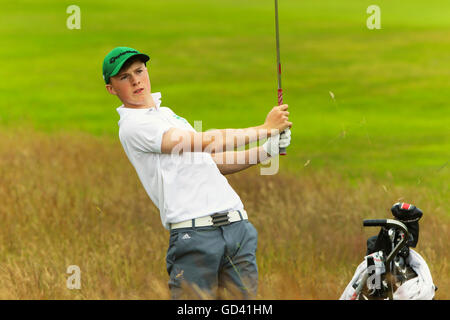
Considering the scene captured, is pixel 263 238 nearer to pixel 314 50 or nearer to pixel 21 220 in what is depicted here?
pixel 21 220

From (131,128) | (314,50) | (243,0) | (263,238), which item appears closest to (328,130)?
(314,50)

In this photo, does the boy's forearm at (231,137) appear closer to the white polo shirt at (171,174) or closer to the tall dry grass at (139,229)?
the white polo shirt at (171,174)

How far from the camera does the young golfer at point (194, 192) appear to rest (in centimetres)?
435

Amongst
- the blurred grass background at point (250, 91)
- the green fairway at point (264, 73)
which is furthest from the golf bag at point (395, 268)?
the green fairway at point (264, 73)

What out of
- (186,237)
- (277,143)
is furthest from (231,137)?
(186,237)

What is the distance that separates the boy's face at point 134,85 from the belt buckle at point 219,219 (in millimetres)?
746

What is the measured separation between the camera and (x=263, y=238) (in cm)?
707

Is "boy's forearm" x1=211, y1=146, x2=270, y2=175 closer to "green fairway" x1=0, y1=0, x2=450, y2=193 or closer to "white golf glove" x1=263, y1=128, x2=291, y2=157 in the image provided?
"white golf glove" x1=263, y1=128, x2=291, y2=157

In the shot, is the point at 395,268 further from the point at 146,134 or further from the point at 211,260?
the point at 146,134

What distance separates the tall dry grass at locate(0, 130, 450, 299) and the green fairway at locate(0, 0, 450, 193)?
55.7 inches

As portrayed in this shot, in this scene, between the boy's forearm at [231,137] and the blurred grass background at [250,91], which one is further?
the blurred grass background at [250,91]

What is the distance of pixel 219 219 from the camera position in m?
4.39

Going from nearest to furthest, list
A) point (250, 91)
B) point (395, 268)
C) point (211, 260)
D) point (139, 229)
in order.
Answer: point (395, 268) → point (211, 260) → point (139, 229) → point (250, 91)

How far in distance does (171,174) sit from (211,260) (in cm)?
51
